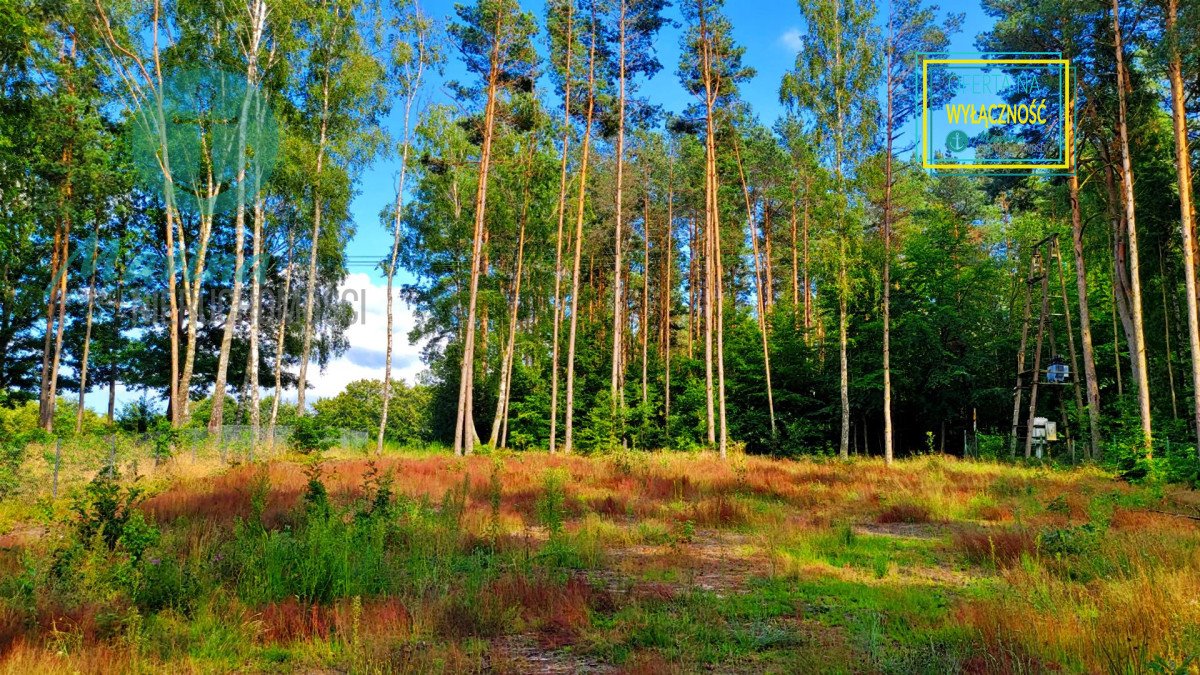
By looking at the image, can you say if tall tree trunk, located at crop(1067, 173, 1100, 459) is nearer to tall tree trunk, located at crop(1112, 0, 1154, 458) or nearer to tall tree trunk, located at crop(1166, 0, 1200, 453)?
tall tree trunk, located at crop(1112, 0, 1154, 458)

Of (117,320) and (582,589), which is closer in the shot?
(582,589)

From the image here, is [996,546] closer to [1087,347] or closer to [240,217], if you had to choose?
[1087,347]

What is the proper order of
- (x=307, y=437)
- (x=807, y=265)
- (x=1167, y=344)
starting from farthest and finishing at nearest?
(x=807, y=265), (x=1167, y=344), (x=307, y=437)

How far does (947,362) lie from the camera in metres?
26.9

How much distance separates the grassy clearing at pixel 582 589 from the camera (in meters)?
4.23

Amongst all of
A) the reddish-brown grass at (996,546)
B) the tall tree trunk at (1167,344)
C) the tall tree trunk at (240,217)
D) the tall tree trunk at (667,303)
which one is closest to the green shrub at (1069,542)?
the reddish-brown grass at (996,546)

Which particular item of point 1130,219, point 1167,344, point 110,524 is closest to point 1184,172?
point 1130,219

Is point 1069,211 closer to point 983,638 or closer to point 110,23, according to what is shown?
point 983,638

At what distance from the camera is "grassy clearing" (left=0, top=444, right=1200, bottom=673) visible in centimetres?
423

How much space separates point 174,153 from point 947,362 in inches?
1276

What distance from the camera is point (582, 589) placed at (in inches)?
236

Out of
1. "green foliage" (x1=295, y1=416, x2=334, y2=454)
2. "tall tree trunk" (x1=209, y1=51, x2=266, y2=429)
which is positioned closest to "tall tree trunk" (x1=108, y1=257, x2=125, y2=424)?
"tall tree trunk" (x1=209, y1=51, x2=266, y2=429)

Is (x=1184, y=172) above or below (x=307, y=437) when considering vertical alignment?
above

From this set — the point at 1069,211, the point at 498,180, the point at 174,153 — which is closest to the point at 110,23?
the point at 174,153
